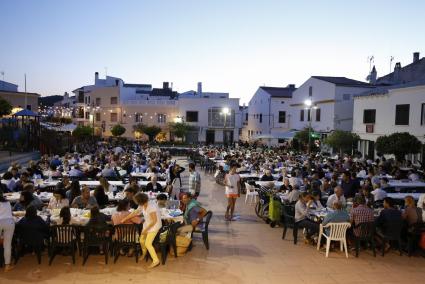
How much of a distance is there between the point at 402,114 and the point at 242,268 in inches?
853

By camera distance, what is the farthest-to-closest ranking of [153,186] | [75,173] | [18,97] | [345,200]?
[18,97] → [75,173] → [153,186] → [345,200]

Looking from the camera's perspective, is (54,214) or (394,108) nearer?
(54,214)

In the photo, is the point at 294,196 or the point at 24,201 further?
the point at 294,196

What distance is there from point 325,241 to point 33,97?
44.3 meters

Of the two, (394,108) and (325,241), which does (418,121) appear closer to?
(394,108)

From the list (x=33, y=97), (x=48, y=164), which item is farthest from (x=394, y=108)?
(x=33, y=97)

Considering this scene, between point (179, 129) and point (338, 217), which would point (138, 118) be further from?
point (338, 217)

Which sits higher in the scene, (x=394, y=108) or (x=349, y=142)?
(x=394, y=108)

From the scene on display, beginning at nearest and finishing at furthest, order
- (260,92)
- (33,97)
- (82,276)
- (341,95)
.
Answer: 1. (82,276)
2. (341,95)
3. (33,97)
4. (260,92)

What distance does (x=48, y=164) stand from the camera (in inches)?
669

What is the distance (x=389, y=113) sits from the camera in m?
26.9

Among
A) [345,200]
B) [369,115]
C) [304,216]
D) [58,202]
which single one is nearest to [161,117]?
[369,115]

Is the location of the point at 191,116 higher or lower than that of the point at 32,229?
higher

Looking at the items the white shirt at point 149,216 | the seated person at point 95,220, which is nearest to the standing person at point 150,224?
the white shirt at point 149,216
